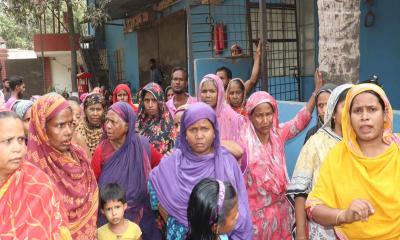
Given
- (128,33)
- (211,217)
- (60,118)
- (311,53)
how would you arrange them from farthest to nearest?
1. (128,33)
2. (311,53)
3. (60,118)
4. (211,217)

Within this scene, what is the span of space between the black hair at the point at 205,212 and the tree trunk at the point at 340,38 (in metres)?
2.40

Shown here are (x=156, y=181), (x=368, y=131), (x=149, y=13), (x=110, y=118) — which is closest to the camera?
(x=368, y=131)

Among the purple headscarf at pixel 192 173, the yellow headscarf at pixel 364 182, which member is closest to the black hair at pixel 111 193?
the purple headscarf at pixel 192 173

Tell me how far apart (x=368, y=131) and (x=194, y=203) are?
90cm

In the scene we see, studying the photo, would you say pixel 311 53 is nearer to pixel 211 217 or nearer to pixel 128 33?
→ pixel 211 217

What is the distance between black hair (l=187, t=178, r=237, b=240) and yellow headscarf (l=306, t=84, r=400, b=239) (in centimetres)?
58

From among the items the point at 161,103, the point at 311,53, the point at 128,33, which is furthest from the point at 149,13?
the point at 161,103

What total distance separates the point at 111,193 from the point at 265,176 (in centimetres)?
105

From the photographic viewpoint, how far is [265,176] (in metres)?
3.02

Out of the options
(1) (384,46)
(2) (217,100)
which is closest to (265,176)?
(2) (217,100)

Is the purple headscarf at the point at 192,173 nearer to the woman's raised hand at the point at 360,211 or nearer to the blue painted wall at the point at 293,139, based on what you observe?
the woman's raised hand at the point at 360,211

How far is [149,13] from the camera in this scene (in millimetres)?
13297

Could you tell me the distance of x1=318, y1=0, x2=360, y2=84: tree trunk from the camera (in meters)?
3.88

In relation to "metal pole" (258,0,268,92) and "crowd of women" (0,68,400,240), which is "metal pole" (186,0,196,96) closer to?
"metal pole" (258,0,268,92)
